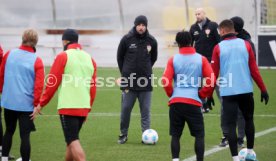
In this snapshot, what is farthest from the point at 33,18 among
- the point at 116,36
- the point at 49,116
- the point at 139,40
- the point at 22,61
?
the point at 22,61

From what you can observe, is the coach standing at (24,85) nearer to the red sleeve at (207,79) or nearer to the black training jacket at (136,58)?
the red sleeve at (207,79)

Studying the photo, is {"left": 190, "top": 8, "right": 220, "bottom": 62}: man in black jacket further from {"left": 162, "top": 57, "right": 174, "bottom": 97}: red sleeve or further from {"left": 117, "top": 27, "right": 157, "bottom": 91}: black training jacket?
{"left": 162, "top": 57, "right": 174, "bottom": 97}: red sleeve

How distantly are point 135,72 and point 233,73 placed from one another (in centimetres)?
279

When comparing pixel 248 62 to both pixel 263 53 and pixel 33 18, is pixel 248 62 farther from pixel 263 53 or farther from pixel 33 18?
pixel 33 18

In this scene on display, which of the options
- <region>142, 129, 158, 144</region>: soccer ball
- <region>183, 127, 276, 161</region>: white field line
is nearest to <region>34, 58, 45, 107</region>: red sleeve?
<region>183, 127, 276, 161</region>: white field line

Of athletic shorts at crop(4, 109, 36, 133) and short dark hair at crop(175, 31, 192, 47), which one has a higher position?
short dark hair at crop(175, 31, 192, 47)

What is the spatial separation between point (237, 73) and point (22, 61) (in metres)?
3.01

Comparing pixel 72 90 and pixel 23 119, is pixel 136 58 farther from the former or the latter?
pixel 72 90

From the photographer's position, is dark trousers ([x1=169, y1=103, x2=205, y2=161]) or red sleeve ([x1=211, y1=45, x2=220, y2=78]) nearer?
dark trousers ([x1=169, y1=103, x2=205, y2=161])

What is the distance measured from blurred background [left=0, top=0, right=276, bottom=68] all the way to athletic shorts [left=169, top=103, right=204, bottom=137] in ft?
62.4

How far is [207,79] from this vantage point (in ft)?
33.4

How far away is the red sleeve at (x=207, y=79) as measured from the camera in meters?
10.1

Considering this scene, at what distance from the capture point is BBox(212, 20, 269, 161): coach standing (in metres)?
10.7

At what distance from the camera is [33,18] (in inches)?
1176
